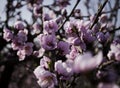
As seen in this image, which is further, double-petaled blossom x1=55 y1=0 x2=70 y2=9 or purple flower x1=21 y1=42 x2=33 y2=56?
double-petaled blossom x1=55 y1=0 x2=70 y2=9

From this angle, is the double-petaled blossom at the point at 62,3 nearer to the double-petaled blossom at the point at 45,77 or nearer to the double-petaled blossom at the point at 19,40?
the double-petaled blossom at the point at 19,40

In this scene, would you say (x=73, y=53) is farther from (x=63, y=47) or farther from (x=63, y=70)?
(x=63, y=70)

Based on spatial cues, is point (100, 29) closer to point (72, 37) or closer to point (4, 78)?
point (72, 37)

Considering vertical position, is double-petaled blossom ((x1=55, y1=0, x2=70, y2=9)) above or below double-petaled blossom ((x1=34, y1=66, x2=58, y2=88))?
below

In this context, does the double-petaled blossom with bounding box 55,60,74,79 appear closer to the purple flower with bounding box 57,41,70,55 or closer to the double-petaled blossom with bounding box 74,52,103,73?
the purple flower with bounding box 57,41,70,55

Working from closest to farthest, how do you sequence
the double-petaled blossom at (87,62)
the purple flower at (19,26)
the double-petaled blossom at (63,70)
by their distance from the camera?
the double-petaled blossom at (87,62)
the double-petaled blossom at (63,70)
the purple flower at (19,26)

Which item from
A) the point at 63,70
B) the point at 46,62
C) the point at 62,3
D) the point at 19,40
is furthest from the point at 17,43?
the point at 62,3

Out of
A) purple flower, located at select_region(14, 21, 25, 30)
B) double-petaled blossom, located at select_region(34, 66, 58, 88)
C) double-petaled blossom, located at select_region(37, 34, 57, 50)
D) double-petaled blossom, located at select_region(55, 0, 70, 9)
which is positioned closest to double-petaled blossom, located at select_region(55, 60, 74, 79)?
double-petaled blossom, located at select_region(34, 66, 58, 88)

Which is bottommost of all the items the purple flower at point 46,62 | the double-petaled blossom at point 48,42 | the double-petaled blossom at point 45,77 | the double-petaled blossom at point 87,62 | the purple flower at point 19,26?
the purple flower at point 19,26

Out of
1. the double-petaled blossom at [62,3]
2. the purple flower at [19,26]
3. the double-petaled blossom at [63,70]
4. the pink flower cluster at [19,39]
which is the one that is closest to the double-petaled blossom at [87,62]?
the double-petaled blossom at [63,70]
